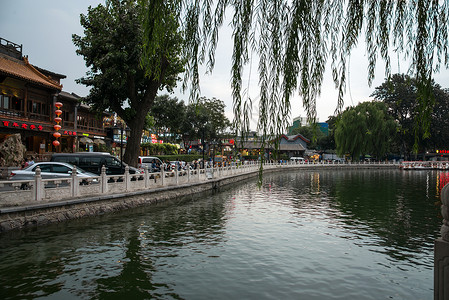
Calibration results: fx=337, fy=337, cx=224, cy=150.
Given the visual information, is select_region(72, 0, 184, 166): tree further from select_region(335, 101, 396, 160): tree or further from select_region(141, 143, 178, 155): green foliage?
select_region(335, 101, 396, 160): tree

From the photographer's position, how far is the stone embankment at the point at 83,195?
10305 mm

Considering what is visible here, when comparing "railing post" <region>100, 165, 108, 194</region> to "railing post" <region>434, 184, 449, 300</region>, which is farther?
"railing post" <region>100, 165, 108, 194</region>

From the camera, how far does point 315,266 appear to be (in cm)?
839

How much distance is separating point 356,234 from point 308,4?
10.2m

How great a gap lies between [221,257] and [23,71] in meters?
22.8

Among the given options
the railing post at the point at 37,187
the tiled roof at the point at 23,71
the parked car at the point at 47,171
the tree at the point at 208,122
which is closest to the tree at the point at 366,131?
the tree at the point at 208,122

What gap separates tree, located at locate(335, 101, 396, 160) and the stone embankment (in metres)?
39.0

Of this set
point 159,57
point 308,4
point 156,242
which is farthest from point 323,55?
point 156,242

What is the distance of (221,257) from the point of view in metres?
8.97

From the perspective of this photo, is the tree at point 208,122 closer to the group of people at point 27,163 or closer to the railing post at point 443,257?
the group of people at point 27,163

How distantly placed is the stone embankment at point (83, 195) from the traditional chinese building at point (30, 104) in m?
7.96

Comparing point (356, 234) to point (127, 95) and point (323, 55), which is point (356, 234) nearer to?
point (323, 55)

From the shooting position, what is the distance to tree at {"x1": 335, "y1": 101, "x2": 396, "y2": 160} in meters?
54.2

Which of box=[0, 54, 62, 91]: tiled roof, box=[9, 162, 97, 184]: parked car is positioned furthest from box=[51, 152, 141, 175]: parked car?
box=[0, 54, 62, 91]: tiled roof
